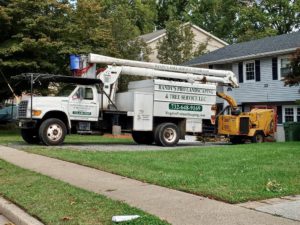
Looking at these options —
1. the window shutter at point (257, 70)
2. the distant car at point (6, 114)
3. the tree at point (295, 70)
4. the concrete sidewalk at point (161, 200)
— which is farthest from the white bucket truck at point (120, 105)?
the distant car at point (6, 114)

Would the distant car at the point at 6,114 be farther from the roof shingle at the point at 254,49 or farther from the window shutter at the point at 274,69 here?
the window shutter at the point at 274,69

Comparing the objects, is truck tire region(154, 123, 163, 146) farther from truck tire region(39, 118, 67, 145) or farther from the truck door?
truck tire region(39, 118, 67, 145)

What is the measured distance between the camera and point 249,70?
30.9m

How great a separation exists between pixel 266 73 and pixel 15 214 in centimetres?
2401

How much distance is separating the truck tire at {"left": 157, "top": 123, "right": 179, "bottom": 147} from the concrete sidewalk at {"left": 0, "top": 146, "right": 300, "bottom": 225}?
25.2 ft

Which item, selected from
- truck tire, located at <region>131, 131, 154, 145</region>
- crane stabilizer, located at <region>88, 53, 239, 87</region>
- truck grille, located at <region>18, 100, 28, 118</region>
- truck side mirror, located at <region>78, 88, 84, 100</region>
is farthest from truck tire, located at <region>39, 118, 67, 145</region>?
truck tire, located at <region>131, 131, 154, 145</region>

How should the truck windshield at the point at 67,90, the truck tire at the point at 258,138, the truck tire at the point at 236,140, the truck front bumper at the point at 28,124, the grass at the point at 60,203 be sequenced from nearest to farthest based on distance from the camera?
the grass at the point at 60,203 < the truck front bumper at the point at 28,124 < the truck windshield at the point at 67,90 < the truck tire at the point at 258,138 < the truck tire at the point at 236,140

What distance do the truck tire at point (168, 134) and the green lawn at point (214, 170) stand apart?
182 inches

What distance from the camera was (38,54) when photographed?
26.7 m

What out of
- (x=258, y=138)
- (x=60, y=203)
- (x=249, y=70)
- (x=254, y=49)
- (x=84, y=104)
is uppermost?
(x=254, y=49)

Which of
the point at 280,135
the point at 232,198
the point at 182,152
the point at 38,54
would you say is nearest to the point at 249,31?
the point at 280,135

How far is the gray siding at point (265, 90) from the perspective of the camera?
28.2m

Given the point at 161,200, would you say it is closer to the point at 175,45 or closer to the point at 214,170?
the point at 214,170

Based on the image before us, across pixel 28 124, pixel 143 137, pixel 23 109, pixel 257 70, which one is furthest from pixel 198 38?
pixel 28 124
